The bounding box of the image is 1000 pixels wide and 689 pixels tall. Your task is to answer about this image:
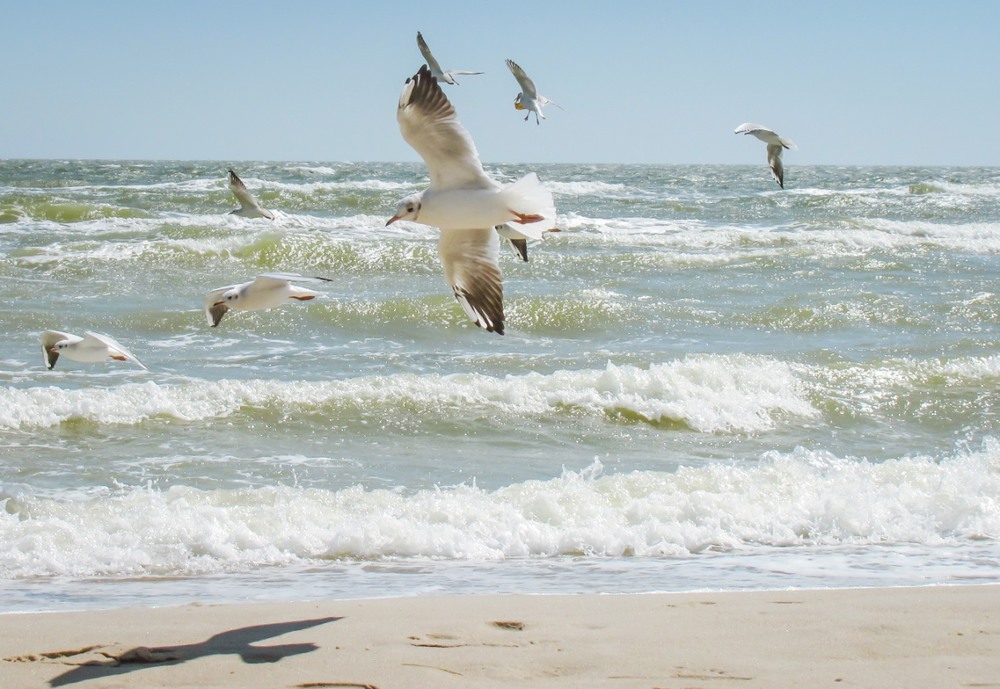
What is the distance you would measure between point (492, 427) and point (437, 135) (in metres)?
4.06

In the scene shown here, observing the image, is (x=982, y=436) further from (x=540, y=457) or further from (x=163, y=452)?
(x=163, y=452)

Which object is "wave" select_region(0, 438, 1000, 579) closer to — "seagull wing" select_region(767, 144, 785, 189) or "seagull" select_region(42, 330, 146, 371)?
"seagull" select_region(42, 330, 146, 371)

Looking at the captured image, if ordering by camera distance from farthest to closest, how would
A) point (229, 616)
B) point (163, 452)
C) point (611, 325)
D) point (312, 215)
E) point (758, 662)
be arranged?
point (312, 215), point (611, 325), point (163, 452), point (229, 616), point (758, 662)

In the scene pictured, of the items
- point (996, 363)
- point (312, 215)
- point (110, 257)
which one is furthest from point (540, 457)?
point (312, 215)

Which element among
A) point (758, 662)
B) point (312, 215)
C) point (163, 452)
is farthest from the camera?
point (312, 215)

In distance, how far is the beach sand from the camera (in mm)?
3152

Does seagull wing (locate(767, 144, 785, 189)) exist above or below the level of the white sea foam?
above

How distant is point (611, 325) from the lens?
11867 millimetres

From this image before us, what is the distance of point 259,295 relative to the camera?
4.33 meters

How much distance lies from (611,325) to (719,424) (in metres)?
3.86

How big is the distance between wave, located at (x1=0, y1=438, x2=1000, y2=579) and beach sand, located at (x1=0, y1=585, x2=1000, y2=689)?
3.08 feet

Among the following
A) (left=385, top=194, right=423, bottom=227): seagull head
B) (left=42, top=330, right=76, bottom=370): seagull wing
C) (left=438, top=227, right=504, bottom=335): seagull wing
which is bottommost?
(left=42, top=330, right=76, bottom=370): seagull wing

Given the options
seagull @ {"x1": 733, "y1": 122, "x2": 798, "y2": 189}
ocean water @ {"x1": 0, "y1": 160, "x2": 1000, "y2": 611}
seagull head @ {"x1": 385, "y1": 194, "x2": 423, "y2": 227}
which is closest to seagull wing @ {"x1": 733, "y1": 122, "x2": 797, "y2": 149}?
seagull @ {"x1": 733, "y1": 122, "x2": 798, "y2": 189}

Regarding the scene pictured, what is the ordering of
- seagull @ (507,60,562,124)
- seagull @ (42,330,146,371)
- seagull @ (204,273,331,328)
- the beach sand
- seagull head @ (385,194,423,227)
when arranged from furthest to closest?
seagull @ (507,60,562,124) < seagull @ (42,330,146,371) < seagull @ (204,273,331,328) < seagull head @ (385,194,423,227) < the beach sand
